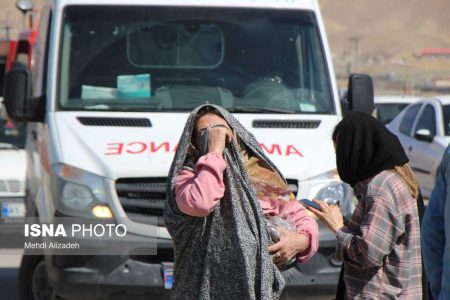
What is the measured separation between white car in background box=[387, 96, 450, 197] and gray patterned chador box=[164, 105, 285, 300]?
1028 centimetres

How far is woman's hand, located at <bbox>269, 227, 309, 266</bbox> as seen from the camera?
3.78m

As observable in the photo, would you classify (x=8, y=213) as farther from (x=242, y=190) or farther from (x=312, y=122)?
(x=242, y=190)

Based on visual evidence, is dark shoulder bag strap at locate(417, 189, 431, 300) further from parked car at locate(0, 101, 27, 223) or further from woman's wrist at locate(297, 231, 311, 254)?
parked car at locate(0, 101, 27, 223)

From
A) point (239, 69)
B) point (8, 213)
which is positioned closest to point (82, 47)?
Result: point (239, 69)

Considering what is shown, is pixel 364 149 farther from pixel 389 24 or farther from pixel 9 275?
pixel 389 24

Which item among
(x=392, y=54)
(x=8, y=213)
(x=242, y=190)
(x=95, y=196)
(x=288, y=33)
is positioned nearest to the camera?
(x=242, y=190)

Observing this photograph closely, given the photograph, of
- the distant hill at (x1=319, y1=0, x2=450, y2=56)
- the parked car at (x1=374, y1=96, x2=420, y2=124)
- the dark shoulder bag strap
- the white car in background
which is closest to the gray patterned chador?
the dark shoulder bag strap

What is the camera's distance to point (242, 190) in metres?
3.68

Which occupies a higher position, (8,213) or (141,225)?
(141,225)

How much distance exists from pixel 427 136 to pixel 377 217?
34.3 feet

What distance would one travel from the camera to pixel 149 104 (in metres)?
7.18

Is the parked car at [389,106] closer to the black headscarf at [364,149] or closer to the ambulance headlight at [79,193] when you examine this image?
the ambulance headlight at [79,193]

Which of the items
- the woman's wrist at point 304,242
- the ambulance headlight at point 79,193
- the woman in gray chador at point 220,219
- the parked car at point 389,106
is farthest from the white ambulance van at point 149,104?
the parked car at point 389,106

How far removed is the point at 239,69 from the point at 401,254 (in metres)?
3.62
